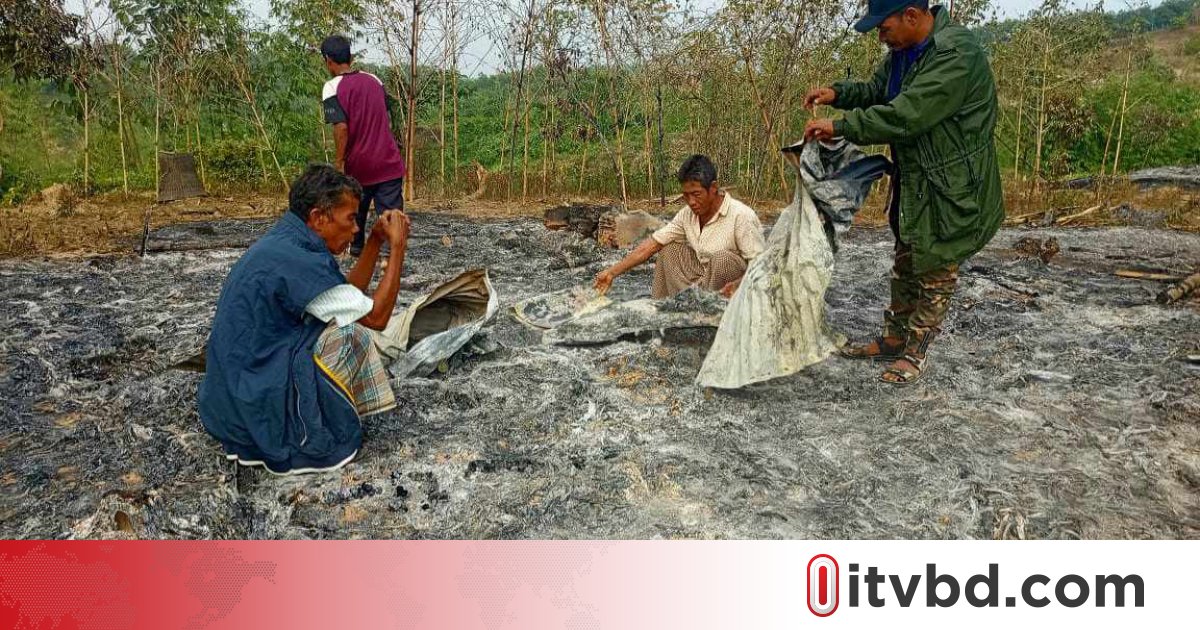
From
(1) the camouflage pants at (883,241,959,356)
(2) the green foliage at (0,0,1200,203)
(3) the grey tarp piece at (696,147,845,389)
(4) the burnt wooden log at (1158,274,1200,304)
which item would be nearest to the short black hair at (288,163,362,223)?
(3) the grey tarp piece at (696,147,845,389)

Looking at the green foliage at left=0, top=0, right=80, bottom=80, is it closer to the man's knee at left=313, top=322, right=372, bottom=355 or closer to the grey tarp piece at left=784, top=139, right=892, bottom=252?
the man's knee at left=313, top=322, right=372, bottom=355

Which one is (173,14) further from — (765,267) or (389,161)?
(765,267)

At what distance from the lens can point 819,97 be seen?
3.24 meters

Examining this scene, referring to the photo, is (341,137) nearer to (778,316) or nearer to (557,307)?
(557,307)

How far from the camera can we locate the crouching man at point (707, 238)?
354cm

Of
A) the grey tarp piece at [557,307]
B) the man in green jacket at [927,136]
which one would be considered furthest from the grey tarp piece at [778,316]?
the grey tarp piece at [557,307]

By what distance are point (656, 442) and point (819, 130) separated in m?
1.40

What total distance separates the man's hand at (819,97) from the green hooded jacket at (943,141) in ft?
0.68

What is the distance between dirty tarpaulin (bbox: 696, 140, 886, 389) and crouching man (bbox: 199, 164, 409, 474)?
134cm

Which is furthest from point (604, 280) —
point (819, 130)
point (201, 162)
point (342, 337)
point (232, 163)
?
point (232, 163)

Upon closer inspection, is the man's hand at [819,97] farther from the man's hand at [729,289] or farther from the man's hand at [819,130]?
the man's hand at [729,289]

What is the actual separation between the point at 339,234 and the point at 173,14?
855 centimetres

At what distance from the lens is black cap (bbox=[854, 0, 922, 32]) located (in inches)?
116

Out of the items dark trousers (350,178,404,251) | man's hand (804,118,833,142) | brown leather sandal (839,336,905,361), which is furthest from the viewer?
dark trousers (350,178,404,251)
